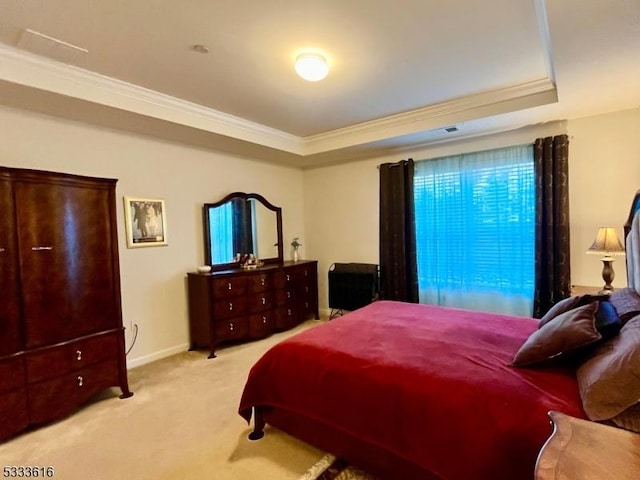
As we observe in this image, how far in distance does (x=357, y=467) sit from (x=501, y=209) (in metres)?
3.18

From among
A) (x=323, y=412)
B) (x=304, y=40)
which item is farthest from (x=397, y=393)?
(x=304, y=40)

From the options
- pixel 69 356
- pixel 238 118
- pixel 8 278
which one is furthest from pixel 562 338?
pixel 238 118

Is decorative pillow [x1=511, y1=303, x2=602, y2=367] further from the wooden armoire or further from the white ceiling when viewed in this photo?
the wooden armoire

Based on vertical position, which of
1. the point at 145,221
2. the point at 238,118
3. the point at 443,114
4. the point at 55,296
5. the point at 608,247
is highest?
the point at 238,118

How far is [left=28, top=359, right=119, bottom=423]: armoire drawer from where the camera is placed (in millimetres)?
2371

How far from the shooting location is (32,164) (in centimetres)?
289

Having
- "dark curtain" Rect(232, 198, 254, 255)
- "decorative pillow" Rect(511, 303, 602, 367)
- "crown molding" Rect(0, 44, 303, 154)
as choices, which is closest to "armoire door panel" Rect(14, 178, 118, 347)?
"crown molding" Rect(0, 44, 303, 154)

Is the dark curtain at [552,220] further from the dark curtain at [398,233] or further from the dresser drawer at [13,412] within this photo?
the dresser drawer at [13,412]

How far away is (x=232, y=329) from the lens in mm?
3977

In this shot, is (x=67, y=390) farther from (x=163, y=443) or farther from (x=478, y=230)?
(x=478, y=230)

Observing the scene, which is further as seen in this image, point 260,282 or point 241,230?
point 241,230

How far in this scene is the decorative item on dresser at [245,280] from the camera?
388 cm

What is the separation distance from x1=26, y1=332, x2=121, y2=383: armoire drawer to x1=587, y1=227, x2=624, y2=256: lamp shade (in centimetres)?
410

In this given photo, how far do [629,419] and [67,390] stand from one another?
327 cm
